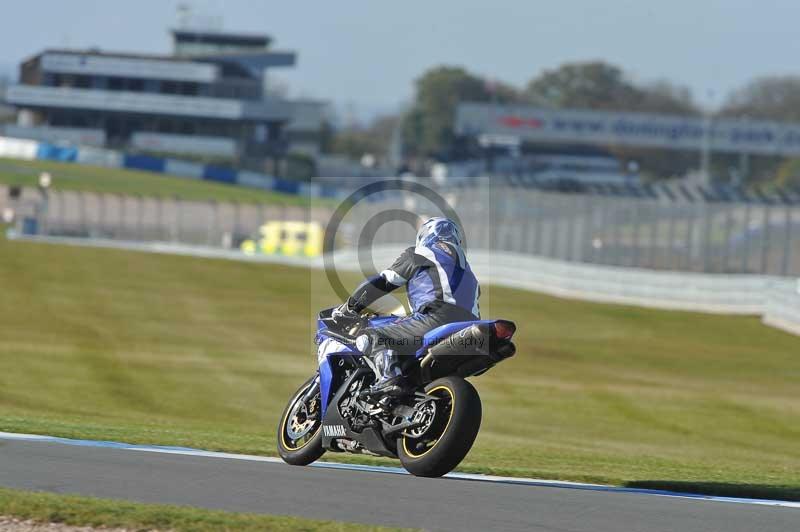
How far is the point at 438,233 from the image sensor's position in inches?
378

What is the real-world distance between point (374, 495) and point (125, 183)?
85995 mm

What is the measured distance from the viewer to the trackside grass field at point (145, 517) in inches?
280

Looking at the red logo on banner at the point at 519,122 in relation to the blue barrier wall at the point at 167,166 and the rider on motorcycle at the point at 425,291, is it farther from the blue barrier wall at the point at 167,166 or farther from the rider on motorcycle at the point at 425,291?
the rider on motorcycle at the point at 425,291

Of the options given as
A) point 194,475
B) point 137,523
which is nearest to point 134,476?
point 194,475

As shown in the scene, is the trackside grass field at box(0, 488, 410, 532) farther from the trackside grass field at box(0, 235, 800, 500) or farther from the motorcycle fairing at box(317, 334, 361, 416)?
the trackside grass field at box(0, 235, 800, 500)

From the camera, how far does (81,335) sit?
27.1m

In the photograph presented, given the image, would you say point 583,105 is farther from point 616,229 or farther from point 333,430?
point 333,430

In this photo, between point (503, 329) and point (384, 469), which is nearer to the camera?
point (503, 329)

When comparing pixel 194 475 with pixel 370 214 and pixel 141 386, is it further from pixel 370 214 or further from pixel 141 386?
pixel 370 214

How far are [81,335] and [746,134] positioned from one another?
9478 cm

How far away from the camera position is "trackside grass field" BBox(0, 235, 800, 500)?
12.7 m

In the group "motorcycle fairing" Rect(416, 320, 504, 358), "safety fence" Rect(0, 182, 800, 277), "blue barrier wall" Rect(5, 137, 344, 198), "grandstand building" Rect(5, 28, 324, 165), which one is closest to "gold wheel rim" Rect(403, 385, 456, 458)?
"motorcycle fairing" Rect(416, 320, 504, 358)

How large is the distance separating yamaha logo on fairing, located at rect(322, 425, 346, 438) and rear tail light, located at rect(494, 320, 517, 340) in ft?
4.77

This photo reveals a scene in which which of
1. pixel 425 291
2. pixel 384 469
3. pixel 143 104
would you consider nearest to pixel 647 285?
pixel 384 469
